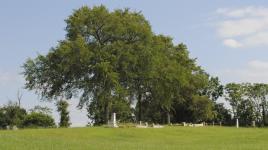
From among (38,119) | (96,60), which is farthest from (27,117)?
(96,60)

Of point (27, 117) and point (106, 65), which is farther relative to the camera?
point (27, 117)

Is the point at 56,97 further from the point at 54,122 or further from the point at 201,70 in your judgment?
the point at 201,70

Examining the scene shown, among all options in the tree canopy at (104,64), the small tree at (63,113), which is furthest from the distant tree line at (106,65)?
the small tree at (63,113)

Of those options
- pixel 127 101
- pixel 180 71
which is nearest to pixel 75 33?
pixel 127 101

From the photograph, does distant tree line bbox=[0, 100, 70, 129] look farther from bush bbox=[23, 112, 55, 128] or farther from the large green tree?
the large green tree

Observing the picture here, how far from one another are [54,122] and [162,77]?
22.1m

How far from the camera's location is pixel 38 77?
204 ft

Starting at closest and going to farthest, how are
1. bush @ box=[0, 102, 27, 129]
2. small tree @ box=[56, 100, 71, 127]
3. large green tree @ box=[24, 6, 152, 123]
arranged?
large green tree @ box=[24, 6, 152, 123] → small tree @ box=[56, 100, 71, 127] → bush @ box=[0, 102, 27, 129]

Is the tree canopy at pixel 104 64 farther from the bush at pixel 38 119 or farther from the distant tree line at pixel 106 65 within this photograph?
the bush at pixel 38 119

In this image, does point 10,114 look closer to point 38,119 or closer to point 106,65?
point 38,119

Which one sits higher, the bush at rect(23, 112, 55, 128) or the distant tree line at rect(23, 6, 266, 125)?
the distant tree line at rect(23, 6, 266, 125)

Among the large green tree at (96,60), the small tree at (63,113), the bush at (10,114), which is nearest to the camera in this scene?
the large green tree at (96,60)

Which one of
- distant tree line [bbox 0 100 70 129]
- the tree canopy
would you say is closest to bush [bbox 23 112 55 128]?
distant tree line [bbox 0 100 70 129]

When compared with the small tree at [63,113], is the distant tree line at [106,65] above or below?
above
